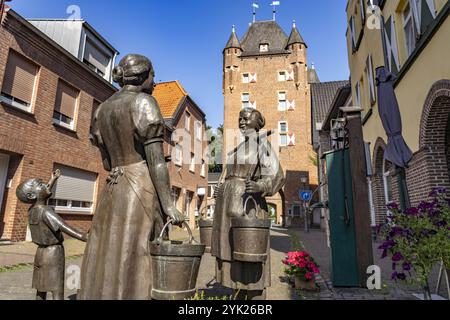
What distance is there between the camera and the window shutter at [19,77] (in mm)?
8648

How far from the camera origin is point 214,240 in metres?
3.19

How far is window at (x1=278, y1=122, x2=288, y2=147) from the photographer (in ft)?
93.5

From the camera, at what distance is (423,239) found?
3391 mm

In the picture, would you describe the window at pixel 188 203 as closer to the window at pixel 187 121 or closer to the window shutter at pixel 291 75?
the window at pixel 187 121

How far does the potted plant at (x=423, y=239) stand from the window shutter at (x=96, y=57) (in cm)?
1298

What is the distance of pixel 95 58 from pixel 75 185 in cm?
579

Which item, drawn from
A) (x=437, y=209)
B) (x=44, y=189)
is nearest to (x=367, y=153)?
(x=437, y=209)

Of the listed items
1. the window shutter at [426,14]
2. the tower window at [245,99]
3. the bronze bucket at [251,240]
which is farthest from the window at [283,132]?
the bronze bucket at [251,240]

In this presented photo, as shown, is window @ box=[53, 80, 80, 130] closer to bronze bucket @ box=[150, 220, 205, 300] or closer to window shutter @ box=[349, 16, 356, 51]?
bronze bucket @ box=[150, 220, 205, 300]

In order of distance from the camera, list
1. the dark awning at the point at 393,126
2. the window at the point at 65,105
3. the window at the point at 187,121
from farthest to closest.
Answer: the window at the point at 187,121 < the window at the point at 65,105 < the dark awning at the point at 393,126

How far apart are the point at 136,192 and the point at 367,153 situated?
4.50m

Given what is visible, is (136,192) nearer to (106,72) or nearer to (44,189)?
(44,189)

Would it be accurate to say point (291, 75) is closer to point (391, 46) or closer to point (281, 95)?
point (281, 95)

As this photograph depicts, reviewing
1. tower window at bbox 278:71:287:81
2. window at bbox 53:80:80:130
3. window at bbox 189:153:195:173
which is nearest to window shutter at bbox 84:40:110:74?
window at bbox 53:80:80:130
